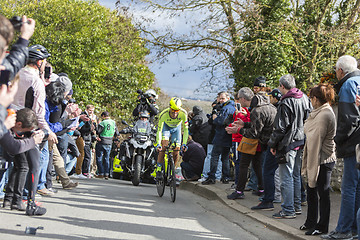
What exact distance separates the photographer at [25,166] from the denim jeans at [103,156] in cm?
918

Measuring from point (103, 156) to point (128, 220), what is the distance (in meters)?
9.26

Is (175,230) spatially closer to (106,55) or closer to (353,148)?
(353,148)

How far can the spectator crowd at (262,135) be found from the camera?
628 centimetres

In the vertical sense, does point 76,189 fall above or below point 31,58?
below

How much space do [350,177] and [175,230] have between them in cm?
239

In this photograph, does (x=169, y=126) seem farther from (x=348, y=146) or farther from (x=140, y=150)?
(x=348, y=146)

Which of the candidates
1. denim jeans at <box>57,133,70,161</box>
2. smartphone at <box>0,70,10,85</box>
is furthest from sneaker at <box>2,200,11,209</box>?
smartphone at <box>0,70,10,85</box>

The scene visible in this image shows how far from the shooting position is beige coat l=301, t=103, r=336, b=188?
22.4ft

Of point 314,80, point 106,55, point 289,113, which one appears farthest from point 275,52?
point 106,55

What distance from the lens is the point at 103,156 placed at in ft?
54.2

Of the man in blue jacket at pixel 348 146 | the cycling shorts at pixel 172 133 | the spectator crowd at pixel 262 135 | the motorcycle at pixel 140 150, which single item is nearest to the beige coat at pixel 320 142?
the spectator crowd at pixel 262 135

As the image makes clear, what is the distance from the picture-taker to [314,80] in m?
18.1

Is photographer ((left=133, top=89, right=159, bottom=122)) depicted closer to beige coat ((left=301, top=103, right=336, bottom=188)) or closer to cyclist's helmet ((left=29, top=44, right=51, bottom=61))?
cyclist's helmet ((left=29, top=44, right=51, bottom=61))

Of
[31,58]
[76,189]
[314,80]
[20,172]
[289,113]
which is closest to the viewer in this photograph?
[20,172]
